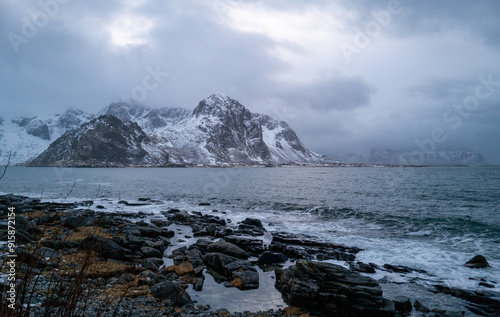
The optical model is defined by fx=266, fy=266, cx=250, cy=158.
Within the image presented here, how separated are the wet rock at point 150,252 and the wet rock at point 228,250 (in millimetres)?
3262

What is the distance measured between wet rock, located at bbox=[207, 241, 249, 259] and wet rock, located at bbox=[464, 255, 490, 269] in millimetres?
13548

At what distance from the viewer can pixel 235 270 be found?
14.3 m

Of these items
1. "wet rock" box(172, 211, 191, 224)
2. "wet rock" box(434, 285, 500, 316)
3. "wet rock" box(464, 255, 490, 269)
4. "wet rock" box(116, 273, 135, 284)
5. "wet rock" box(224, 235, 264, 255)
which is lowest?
"wet rock" box(172, 211, 191, 224)

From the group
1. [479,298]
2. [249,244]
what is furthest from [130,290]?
[479,298]

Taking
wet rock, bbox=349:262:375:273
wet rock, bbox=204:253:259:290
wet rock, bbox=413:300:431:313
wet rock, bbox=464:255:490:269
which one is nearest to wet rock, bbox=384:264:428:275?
wet rock, bbox=349:262:375:273

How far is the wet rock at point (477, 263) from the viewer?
15875mm

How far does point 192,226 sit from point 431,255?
19.5 m

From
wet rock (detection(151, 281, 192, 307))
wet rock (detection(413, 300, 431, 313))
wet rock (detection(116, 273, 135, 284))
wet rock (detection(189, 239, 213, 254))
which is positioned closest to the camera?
wet rock (detection(151, 281, 192, 307))

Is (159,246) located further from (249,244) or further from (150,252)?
(249,244)

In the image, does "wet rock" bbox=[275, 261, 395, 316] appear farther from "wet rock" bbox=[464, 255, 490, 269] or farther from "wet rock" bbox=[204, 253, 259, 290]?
"wet rock" bbox=[464, 255, 490, 269]

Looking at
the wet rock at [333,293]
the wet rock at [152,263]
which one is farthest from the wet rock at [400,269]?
the wet rock at [152,263]

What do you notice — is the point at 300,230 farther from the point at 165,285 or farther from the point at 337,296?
the point at 165,285

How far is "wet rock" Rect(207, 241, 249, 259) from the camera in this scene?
17250 mm

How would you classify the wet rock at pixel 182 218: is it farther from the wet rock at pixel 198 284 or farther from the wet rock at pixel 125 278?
the wet rock at pixel 125 278
